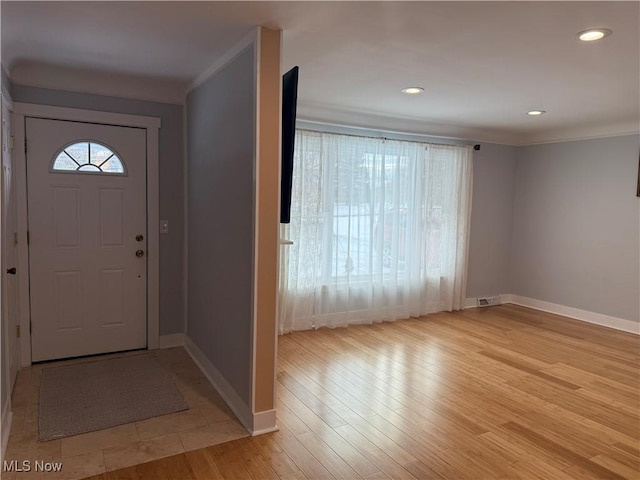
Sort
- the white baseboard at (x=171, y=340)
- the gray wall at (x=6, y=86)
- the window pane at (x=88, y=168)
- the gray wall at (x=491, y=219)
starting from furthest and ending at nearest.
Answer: the gray wall at (x=491, y=219), the white baseboard at (x=171, y=340), the window pane at (x=88, y=168), the gray wall at (x=6, y=86)

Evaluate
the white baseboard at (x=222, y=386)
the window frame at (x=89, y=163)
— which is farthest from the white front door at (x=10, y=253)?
the white baseboard at (x=222, y=386)

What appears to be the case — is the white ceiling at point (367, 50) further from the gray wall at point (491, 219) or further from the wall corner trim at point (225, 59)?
the gray wall at point (491, 219)

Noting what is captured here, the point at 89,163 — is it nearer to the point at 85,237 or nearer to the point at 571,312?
the point at 85,237

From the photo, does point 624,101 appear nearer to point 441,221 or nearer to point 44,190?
point 441,221

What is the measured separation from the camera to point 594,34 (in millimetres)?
2484

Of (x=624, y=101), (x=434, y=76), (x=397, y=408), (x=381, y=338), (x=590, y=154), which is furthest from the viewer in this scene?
(x=590, y=154)

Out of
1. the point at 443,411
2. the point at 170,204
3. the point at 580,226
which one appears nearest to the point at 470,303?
the point at 580,226

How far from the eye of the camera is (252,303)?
2.67 m

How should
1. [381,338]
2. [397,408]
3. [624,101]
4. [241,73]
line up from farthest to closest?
1. [381,338]
2. [624,101]
3. [397,408]
4. [241,73]

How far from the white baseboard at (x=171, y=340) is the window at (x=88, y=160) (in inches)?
60.4

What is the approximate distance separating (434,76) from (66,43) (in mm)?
2528

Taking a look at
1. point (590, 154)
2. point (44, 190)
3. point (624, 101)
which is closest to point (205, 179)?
point (44, 190)

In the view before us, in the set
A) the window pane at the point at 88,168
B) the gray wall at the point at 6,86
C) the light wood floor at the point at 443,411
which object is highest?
the gray wall at the point at 6,86

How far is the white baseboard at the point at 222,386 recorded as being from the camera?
2787mm
